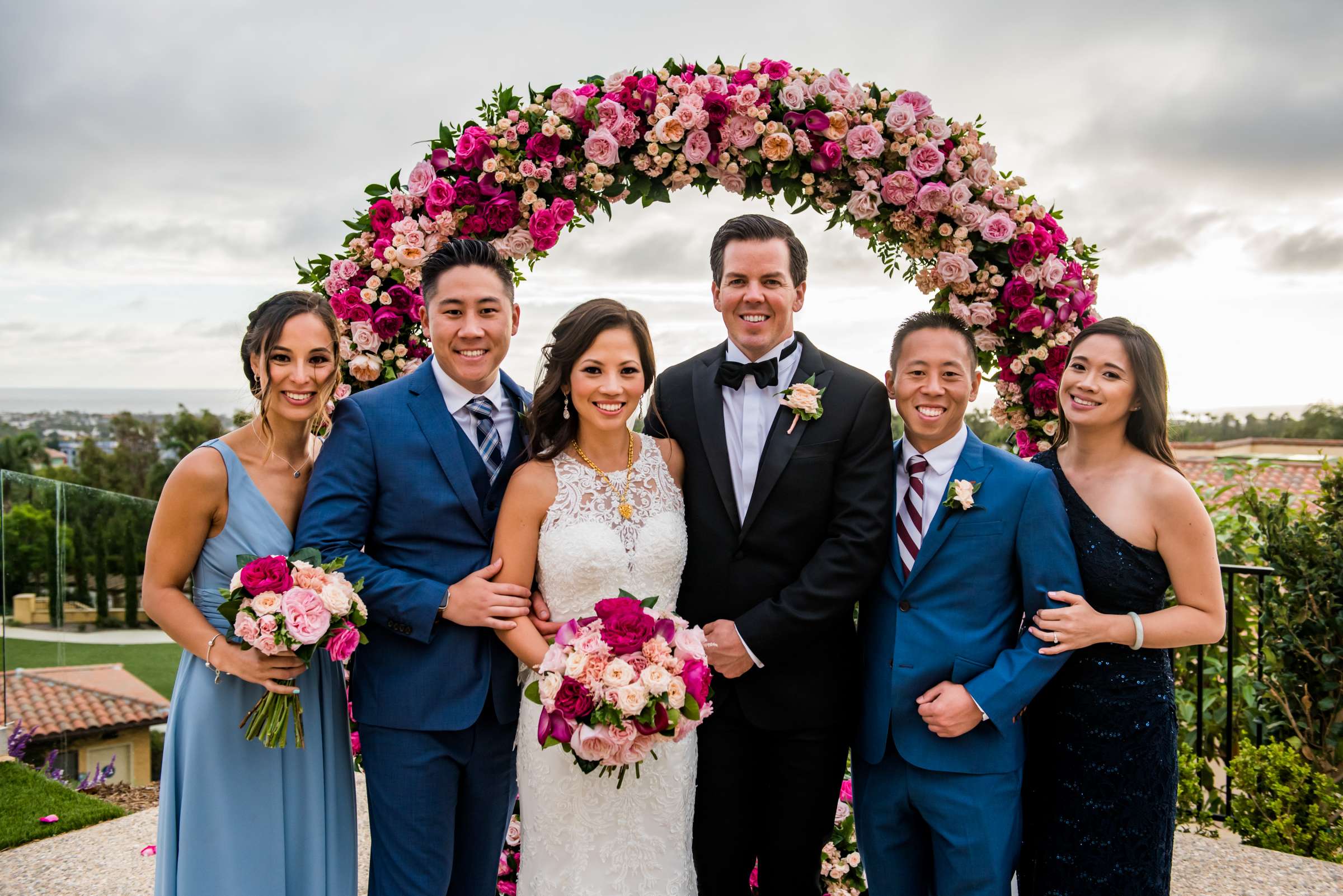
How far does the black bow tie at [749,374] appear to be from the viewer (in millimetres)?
3441

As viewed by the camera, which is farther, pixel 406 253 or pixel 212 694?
pixel 406 253

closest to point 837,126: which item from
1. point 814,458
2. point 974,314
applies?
point 974,314

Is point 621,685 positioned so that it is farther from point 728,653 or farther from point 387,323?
point 387,323

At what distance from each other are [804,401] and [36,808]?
21.1 feet

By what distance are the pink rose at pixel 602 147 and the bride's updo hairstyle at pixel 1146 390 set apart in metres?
2.46

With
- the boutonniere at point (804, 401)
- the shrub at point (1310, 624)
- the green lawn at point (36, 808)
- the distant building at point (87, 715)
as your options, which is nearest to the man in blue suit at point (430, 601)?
the boutonniere at point (804, 401)

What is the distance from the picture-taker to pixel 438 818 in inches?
120

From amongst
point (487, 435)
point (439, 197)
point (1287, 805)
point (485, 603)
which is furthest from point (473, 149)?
point (1287, 805)

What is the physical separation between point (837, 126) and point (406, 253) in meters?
2.30

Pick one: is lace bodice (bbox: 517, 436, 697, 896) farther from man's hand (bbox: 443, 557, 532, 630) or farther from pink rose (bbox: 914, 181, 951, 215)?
pink rose (bbox: 914, 181, 951, 215)

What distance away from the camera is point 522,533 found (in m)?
3.09

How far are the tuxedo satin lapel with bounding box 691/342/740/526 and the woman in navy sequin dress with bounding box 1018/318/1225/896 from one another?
1192 mm

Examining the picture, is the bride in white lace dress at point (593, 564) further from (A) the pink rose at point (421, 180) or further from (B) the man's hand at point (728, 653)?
(A) the pink rose at point (421, 180)

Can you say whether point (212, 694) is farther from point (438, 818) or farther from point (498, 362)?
point (498, 362)
